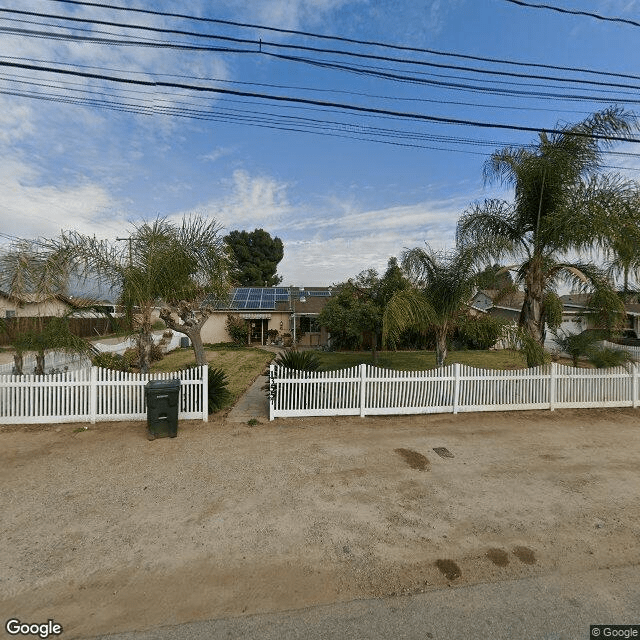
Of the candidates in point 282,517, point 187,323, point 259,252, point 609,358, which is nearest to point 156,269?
point 187,323

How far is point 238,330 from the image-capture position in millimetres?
21156

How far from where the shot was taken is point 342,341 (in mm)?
17578

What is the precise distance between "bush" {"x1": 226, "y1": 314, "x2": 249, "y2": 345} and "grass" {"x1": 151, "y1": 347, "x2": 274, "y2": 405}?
78.1 inches

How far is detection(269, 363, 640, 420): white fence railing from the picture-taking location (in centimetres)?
674

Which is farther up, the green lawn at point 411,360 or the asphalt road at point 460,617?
the green lawn at point 411,360

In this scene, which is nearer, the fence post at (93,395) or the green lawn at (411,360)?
the fence post at (93,395)

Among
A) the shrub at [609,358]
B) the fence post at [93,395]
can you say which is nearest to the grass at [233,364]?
the fence post at [93,395]

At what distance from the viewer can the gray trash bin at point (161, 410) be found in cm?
555

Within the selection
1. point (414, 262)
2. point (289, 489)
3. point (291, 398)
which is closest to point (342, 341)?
point (414, 262)

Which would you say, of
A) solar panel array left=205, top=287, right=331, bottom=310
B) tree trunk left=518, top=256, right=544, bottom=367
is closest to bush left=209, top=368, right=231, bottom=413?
tree trunk left=518, top=256, right=544, bottom=367

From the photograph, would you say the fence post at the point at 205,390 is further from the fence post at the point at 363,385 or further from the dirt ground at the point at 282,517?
the fence post at the point at 363,385

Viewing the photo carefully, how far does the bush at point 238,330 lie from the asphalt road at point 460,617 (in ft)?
63.7

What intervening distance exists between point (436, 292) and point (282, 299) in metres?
16.8

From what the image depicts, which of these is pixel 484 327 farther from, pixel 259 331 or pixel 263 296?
pixel 263 296
